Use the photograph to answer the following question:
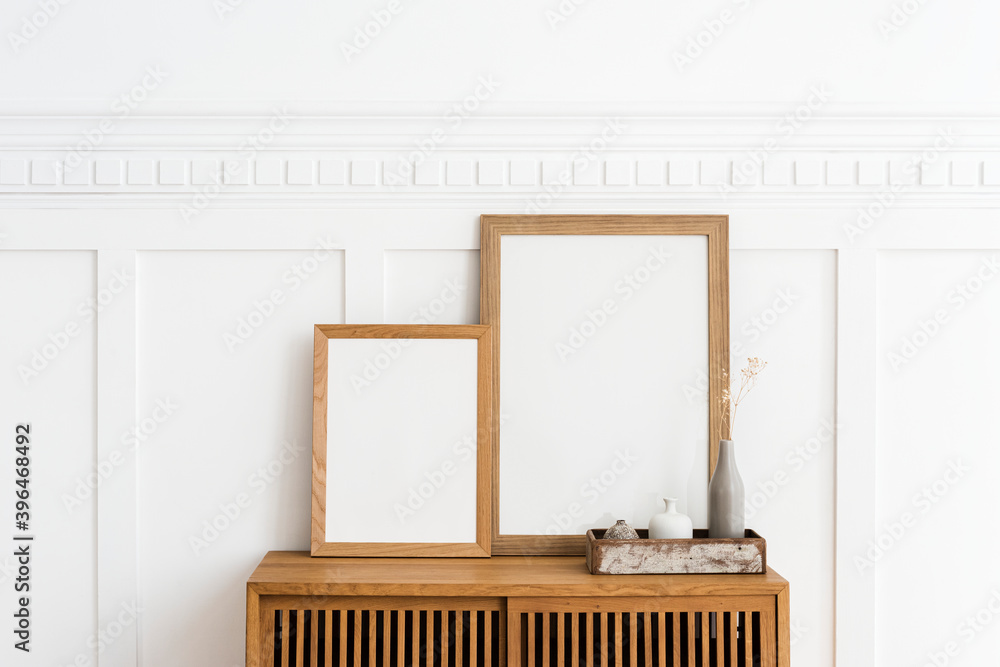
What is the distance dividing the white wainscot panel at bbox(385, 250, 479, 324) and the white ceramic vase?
697 mm

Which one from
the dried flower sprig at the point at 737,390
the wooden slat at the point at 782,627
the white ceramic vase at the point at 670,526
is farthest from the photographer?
the dried flower sprig at the point at 737,390

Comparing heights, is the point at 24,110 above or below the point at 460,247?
above

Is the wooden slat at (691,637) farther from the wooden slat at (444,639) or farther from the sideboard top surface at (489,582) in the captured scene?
the wooden slat at (444,639)

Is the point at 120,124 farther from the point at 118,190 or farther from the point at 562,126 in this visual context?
the point at 562,126

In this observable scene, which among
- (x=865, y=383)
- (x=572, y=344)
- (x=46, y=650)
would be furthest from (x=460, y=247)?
(x=46, y=650)

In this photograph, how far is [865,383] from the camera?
6.02 ft

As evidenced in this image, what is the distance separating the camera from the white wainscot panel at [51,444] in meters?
1.83

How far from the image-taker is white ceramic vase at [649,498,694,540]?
1.66 meters

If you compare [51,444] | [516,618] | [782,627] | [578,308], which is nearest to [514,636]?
[516,618]

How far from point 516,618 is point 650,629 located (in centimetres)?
31

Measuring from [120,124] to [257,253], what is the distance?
50cm

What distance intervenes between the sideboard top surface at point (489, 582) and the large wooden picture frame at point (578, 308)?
0.66ft

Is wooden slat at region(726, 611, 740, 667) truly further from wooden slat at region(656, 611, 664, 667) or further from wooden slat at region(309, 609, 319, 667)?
wooden slat at region(309, 609, 319, 667)

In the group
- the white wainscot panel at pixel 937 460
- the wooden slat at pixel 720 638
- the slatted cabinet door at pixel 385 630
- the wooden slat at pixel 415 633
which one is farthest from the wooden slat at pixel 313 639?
the white wainscot panel at pixel 937 460
